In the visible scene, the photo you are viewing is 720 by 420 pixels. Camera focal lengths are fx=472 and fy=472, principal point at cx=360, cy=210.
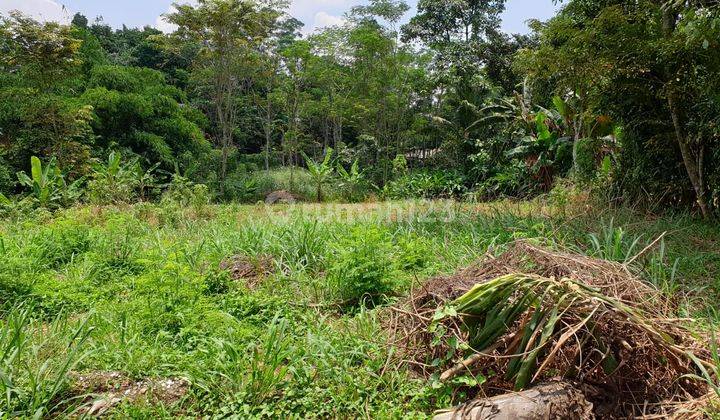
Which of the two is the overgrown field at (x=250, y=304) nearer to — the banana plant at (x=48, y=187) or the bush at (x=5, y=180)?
the banana plant at (x=48, y=187)

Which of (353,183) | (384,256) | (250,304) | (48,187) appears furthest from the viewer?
(353,183)

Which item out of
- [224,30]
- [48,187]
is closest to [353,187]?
[224,30]

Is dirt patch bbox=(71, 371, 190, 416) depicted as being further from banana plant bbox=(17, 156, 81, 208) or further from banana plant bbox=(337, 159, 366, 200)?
banana plant bbox=(337, 159, 366, 200)

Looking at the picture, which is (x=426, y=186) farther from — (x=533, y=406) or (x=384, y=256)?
(x=533, y=406)

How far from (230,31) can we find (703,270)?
1191 cm

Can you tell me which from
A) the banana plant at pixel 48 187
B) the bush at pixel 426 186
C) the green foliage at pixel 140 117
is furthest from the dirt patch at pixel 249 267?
the green foliage at pixel 140 117

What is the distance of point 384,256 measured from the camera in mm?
3912

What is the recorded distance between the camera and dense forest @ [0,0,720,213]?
6.06 metres

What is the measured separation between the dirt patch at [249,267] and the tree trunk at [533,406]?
8.48 feet

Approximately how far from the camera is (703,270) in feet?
13.1

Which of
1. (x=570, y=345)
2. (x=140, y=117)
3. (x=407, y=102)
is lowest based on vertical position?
(x=570, y=345)

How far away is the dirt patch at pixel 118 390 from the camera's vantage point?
2312mm

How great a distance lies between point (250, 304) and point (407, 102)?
12365mm

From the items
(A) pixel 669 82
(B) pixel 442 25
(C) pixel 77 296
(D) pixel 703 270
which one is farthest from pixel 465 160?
(C) pixel 77 296
